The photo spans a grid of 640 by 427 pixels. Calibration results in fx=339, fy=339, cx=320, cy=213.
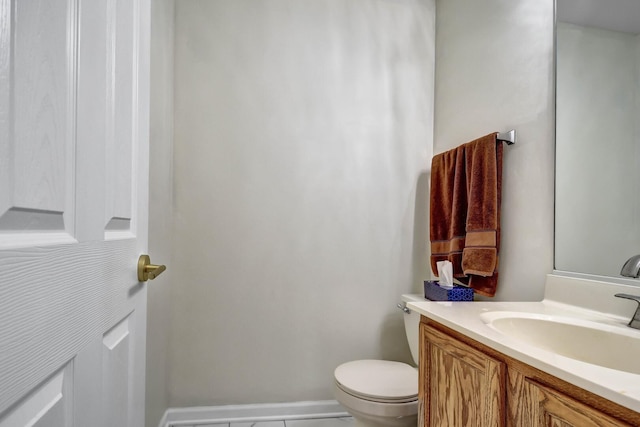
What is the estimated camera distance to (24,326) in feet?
1.26

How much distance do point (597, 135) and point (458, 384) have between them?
2.93 feet

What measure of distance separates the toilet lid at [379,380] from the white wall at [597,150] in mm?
764

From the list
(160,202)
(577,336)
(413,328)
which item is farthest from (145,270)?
(413,328)

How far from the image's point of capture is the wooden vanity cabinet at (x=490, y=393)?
1.92 ft

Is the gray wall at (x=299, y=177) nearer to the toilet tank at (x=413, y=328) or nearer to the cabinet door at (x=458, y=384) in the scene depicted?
the toilet tank at (x=413, y=328)

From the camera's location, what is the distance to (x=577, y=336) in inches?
35.9

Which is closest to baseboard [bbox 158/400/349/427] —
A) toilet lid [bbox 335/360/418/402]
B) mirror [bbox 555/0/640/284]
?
toilet lid [bbox 335/360/418/402]

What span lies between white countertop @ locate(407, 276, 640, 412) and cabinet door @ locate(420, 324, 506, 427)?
0.06 metres

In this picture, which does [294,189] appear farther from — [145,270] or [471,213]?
[145,270]

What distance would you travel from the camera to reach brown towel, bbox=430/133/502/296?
1403mm

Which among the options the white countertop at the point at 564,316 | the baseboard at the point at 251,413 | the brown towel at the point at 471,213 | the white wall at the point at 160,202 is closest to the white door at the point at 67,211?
the white wall at the point at 160,202

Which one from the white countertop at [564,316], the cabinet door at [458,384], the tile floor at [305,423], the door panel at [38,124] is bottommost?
the tile floor at [305,423]

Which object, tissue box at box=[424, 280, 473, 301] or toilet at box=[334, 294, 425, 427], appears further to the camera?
tissue box at box=[424, 280, 473, 301]

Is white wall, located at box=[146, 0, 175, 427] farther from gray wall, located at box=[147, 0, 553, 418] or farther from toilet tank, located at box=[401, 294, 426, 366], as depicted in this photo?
toilet tank, located at box=[401, 294, 426, 366]
